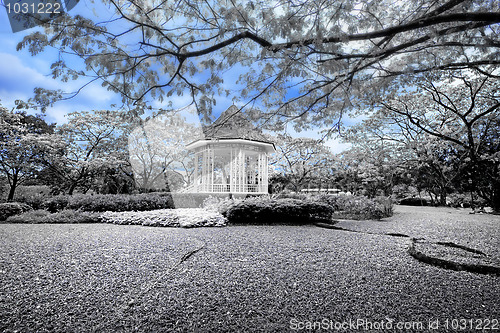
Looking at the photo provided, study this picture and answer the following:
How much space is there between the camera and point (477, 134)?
11.1 metres

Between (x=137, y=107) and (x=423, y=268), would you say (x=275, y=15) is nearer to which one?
(x=137, y=107)

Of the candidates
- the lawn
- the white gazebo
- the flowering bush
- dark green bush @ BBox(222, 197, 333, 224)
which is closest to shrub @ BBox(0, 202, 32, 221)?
the flowering bush

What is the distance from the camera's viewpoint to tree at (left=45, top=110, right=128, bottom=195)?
543 inches

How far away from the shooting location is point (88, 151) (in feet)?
47.4

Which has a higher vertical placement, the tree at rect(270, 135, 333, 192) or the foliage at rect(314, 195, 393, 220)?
the tree at rect(270, 135, 333, 192)

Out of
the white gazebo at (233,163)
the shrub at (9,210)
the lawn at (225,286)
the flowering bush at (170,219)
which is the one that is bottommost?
the lawn at (225,286)

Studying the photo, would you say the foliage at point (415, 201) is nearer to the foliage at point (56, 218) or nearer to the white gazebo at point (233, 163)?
the white gazebo at point (233, 163)

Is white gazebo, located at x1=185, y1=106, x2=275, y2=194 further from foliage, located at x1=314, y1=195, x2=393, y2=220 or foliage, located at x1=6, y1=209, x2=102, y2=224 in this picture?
foliage, located at x1=6, y1=209, x2=102, y2=224

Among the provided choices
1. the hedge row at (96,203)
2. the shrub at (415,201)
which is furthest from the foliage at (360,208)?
the shrub at (415,201)

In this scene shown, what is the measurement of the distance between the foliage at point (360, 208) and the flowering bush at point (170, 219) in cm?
428

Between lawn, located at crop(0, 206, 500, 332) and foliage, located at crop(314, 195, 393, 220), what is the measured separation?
4.12 m

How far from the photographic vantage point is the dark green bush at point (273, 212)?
742 centimetres

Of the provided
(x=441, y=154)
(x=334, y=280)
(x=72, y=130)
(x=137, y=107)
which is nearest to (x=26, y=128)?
Answer: (x=72, y=130)

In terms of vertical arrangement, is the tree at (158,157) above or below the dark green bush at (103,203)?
above
